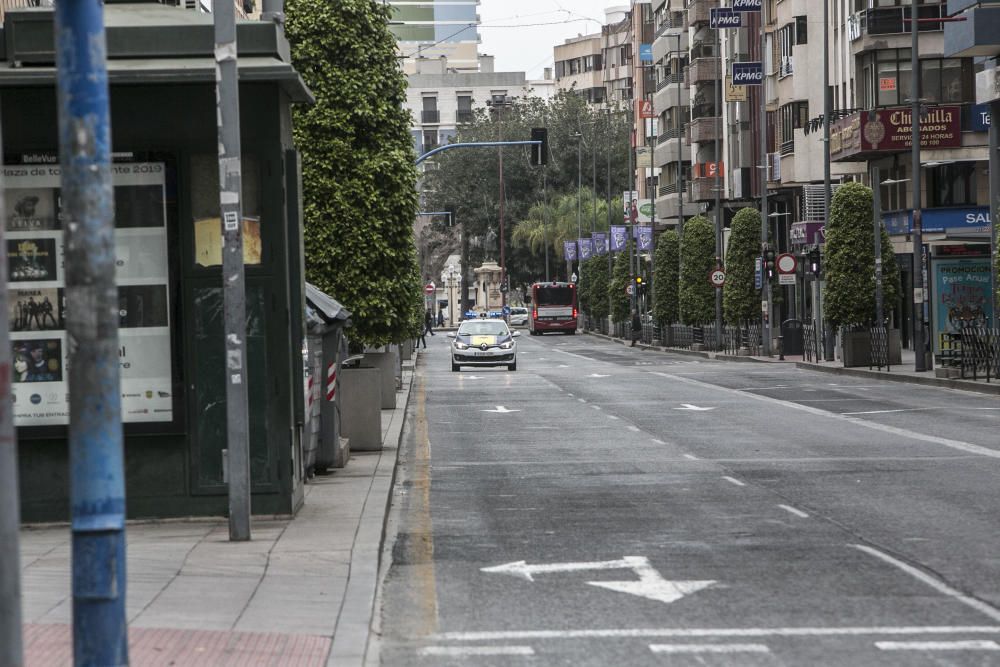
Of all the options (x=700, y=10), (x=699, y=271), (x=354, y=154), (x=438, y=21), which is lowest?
(x=699, y=271)

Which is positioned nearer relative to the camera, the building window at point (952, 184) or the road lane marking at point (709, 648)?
the road lane marking at point (709, 648)

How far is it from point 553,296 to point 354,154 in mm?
89213

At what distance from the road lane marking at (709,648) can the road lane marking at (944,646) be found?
574mm

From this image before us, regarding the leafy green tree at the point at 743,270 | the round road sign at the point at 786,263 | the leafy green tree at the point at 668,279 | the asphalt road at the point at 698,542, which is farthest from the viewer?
the leafy green tree at the point at 668,279

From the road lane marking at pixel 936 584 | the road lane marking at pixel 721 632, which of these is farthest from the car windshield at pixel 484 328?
the road lane marking at pixel 721 632

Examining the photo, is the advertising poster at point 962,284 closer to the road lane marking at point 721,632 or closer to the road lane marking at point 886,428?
the road lane marking at point 886,428

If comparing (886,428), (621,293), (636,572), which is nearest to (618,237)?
(621,293)

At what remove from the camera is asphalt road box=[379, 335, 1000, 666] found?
862 cm

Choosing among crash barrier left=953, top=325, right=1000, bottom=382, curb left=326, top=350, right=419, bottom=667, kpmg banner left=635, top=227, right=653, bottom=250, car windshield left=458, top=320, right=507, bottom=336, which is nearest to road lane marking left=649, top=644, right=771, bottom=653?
curb left=326, top=350, right=419, bottom=667

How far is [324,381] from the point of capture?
1759cm

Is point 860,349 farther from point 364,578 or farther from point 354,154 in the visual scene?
point 364,578

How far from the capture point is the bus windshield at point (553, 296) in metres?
110

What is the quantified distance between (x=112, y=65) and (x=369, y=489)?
449 centimetres

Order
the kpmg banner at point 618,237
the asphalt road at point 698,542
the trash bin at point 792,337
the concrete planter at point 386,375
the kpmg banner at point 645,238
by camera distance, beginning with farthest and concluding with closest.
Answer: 1. the kpmg banner at point 618,237
2. the kpmg banner at point 645,238
3. the trash bin at point 792,337
4. the concrete planter at point 386,375
5. the asphalt road at point 698,542
